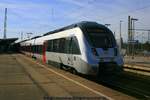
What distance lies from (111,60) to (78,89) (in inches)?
222

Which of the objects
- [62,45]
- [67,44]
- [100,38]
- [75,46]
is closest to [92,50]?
[100,38]

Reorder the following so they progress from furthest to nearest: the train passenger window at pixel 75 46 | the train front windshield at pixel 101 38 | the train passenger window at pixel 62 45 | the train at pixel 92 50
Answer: the train passenger window at pixel 62 45, the train passenger window at pixel 75 46, the train front windshield at pixel 101 38, the train at pixel 92 50

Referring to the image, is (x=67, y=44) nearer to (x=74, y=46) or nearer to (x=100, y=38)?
(x=74, y=46)

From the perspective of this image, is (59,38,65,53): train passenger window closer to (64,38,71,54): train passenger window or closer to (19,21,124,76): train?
(64,38,71,54): train passenger window

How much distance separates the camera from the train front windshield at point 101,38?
1876 centimetres

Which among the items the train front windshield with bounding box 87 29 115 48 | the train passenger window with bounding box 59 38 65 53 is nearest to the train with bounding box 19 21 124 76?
the train front windshield with bounding box 87 29 115 48

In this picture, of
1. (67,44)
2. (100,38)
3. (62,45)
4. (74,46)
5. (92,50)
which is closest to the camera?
(92,50)

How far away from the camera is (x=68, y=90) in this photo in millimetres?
12844

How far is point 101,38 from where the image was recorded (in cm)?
1917

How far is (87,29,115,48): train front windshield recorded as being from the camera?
18.8 metres

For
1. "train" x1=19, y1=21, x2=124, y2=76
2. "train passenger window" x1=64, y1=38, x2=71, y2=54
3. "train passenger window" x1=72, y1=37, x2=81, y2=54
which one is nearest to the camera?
"train" x1=19, y1=21, x2=124, y2=76

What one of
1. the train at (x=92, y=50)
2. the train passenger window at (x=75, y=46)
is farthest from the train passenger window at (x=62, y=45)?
the train passenger window at (x=75, y=46)

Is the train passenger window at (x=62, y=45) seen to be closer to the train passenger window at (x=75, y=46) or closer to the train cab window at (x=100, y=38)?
the train passenger window at (x=75, y=46)

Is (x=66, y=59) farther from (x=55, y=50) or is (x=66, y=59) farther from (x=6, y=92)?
(x=6, y=92)
